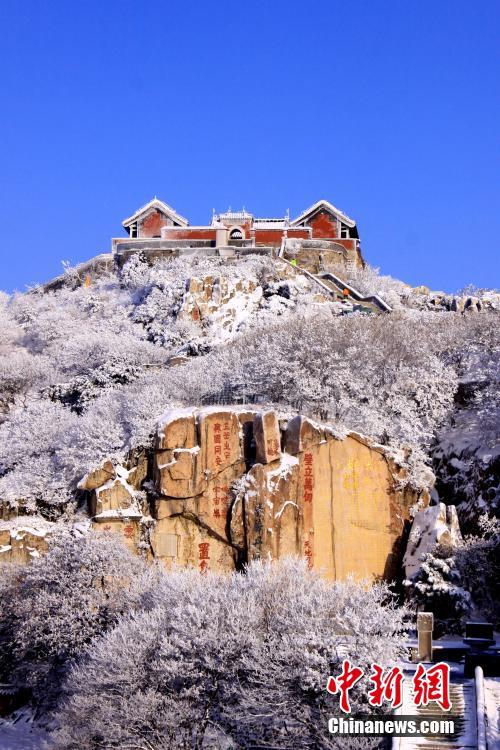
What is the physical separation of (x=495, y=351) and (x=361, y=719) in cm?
1826

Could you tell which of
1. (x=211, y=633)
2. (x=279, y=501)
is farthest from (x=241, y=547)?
(x=211, y=633)

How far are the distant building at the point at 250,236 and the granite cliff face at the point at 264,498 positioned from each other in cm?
2503

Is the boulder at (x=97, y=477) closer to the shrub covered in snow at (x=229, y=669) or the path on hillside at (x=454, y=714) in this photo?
the shrub covered in snow at (x=229, y=669)

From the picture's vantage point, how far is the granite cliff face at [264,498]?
29844 mm

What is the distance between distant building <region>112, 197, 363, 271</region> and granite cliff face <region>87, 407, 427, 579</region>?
25026mm

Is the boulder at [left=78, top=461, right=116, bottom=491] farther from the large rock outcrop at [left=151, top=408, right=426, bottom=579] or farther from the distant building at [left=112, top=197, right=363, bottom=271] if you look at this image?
the distant building at [left=112, top=197, right=363, bottom=271]

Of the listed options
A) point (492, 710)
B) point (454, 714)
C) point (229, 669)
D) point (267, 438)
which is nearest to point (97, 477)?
point (267, 438)

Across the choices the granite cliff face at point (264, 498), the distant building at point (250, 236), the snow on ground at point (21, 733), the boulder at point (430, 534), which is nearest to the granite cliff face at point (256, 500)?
the granite cliff face at point (264, 498)

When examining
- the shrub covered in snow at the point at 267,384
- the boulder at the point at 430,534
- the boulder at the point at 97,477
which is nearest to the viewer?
the boulder at the point at 430,534

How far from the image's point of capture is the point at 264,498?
30.0 m

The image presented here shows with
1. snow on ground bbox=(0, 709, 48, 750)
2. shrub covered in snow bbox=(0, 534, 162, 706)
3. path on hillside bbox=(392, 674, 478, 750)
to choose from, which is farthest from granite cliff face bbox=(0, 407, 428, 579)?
path on hillside bbox=(392, 674, 478, 750)

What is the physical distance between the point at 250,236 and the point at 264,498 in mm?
31464

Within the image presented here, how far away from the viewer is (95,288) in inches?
2248

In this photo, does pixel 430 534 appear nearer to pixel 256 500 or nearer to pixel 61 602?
pixel 256 500
